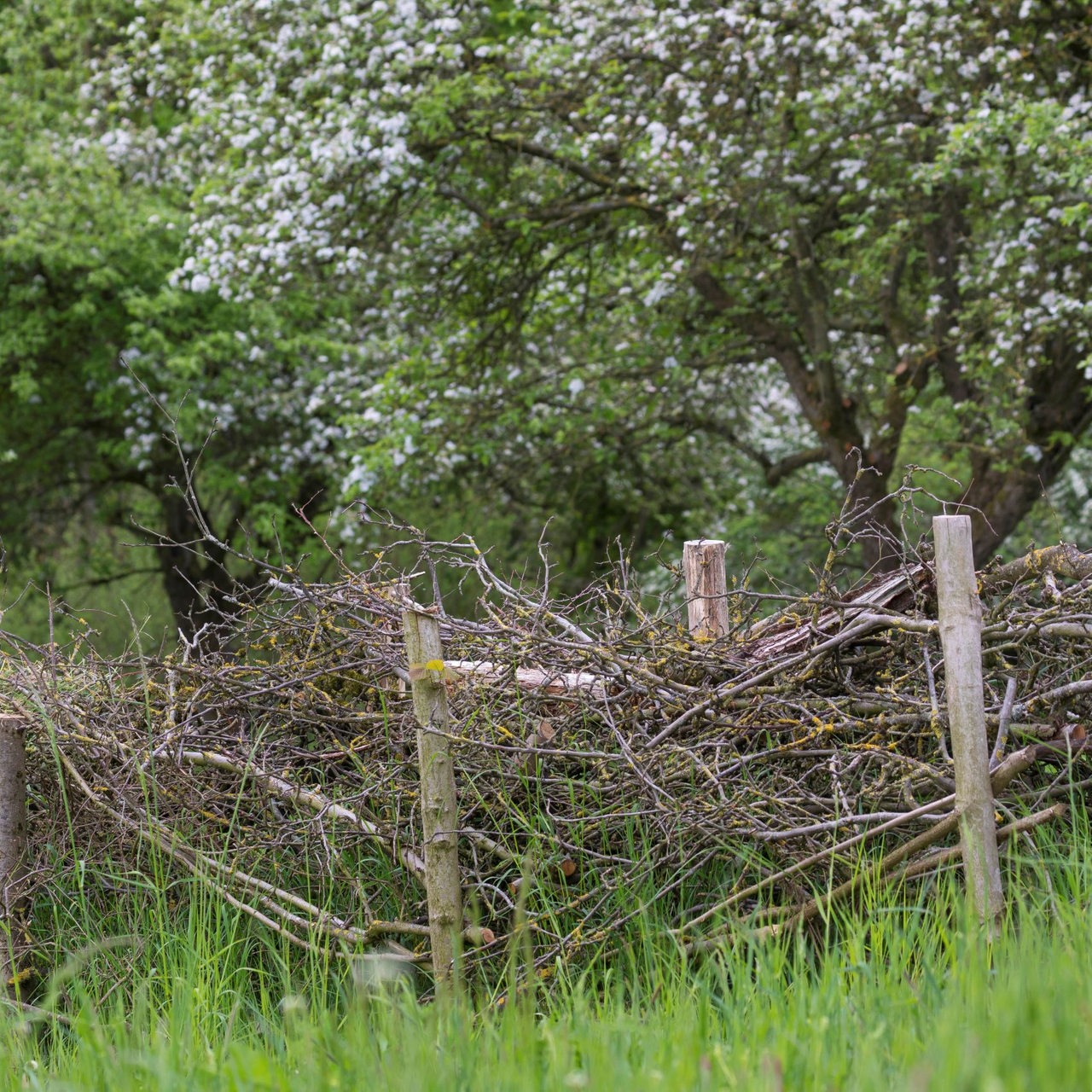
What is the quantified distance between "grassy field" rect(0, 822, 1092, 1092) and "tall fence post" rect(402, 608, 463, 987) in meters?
0.24

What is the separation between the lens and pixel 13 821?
14.4 ft

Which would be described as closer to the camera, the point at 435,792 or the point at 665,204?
the point at 435,792

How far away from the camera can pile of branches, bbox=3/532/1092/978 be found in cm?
379

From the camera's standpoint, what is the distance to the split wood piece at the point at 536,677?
414 cm

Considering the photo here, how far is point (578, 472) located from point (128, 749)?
9495 millimetres

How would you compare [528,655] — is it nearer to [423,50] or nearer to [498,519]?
[423,50]

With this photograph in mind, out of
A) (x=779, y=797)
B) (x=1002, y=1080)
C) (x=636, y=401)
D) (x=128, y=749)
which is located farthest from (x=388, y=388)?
(x=1002, y=1080)

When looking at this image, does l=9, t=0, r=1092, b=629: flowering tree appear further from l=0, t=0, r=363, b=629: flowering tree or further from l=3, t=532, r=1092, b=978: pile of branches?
l=3, t=532, r=1092, b=978: pile of branches

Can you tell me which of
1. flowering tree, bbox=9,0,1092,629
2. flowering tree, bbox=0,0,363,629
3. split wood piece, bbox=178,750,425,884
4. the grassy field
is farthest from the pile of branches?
flowering tree, bbox=0,0,363,629

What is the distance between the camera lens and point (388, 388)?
11781 mm

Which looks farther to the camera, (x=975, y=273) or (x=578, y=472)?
(x=578, y=472)

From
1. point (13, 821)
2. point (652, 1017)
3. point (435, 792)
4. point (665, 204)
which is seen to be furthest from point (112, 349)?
point (652, 1017)

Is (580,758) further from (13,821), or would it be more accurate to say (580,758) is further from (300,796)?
(13,821)

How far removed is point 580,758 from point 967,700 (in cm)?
124
